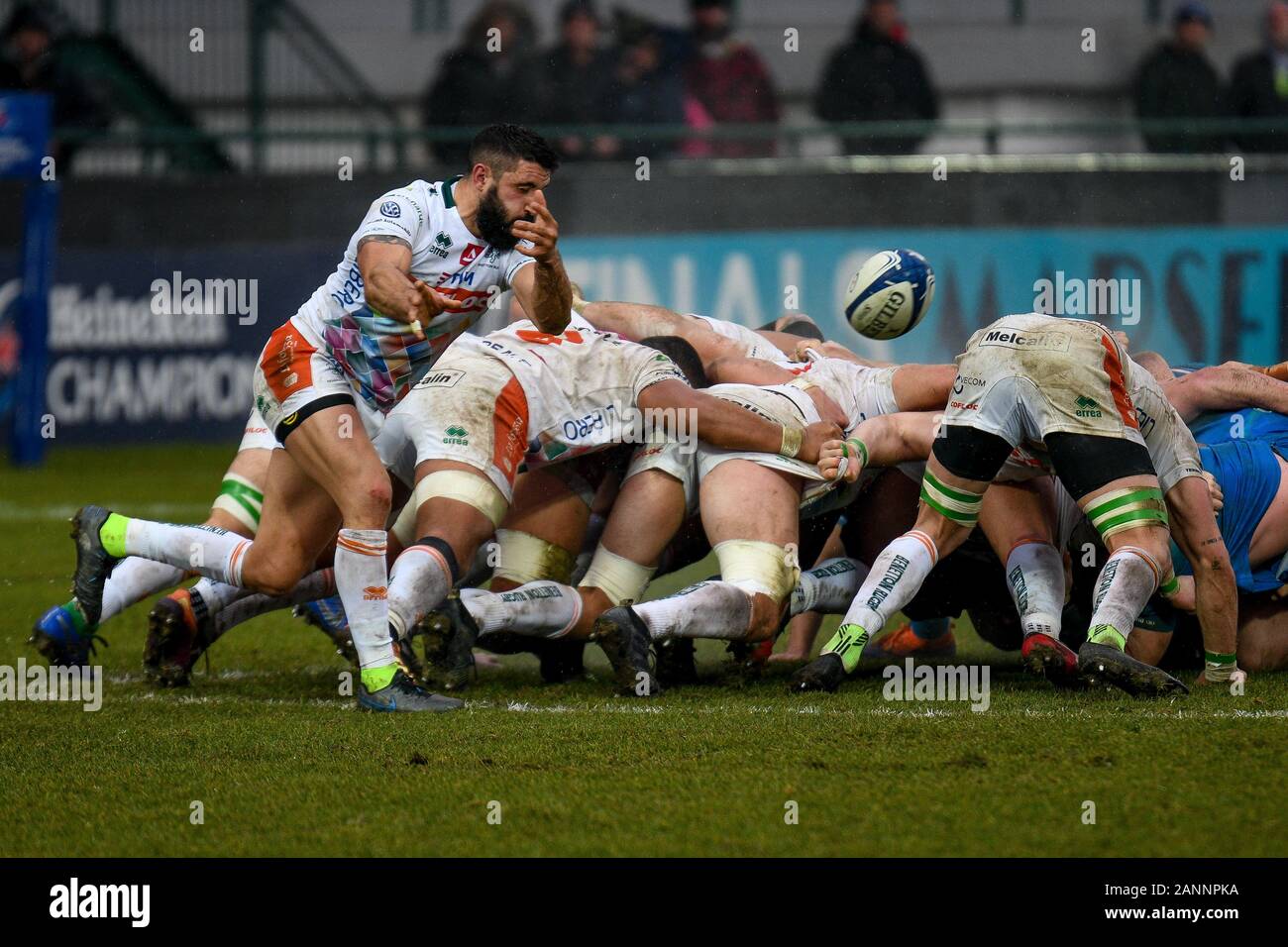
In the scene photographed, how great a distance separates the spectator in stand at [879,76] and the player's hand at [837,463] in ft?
35.0

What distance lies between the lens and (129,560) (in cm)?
715

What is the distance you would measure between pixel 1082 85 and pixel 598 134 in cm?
584

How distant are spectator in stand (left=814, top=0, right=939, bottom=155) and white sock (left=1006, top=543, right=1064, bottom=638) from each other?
11004 mm

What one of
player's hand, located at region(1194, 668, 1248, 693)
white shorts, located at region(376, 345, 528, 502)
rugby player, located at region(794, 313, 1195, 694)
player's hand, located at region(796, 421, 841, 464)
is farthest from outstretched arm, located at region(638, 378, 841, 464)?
player's hand, located at region(1194, 668, 1248, 693)

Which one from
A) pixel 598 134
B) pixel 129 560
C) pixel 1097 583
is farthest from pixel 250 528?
pixel 598 134

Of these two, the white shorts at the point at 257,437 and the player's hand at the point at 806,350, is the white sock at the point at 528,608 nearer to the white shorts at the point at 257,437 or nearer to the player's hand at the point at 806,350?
the white shorts at the point at 257,437

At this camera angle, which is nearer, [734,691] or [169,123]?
[734,691]

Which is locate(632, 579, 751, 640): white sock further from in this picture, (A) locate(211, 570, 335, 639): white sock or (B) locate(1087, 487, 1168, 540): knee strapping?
(A) locate(211, 570, 335, 639): white sock

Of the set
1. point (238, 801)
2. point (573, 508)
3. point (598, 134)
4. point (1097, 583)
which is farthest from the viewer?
point (598, 134)

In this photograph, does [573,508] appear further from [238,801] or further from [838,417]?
[238,801]

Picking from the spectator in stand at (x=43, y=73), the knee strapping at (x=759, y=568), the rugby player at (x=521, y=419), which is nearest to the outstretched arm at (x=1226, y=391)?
the rugby player at (x=521, y=419)

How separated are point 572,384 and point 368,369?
2.90 ft

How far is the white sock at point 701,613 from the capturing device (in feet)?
20.3

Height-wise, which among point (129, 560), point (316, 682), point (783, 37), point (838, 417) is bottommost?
point (316, 682)
